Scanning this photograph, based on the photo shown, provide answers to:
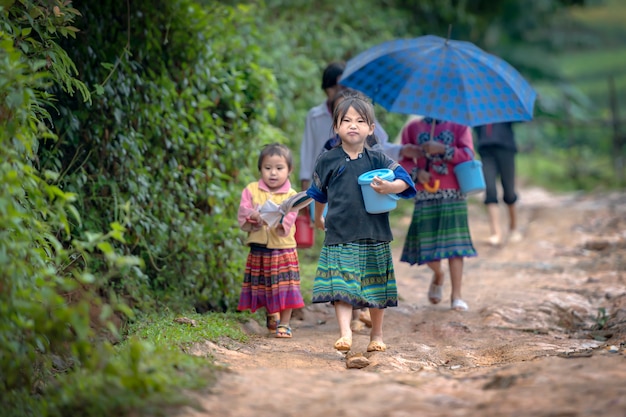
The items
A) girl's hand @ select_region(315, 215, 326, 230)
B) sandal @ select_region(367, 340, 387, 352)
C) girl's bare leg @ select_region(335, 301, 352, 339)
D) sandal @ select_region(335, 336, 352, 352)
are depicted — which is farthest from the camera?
girl's hand @ select_region(315, 215, 326, 230)

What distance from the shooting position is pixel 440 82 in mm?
6656

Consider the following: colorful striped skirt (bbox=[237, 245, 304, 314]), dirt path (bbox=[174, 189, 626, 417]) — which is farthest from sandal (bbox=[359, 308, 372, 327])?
colorful striped skirt (bbox=[237, 245, 304, 314])

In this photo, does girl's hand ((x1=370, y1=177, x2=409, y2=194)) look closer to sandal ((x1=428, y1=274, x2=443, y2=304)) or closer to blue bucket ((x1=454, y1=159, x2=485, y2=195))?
blue bucket ((x1=454, y1=159, x2=485, y2=195))

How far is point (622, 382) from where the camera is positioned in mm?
3799

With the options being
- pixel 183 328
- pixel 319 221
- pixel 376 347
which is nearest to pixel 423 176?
pixel 319 221

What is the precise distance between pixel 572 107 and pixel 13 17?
21697 millimetres

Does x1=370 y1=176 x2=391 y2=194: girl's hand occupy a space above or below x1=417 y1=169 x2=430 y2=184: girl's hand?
below

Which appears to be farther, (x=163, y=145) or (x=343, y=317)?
(x=163, y=145)

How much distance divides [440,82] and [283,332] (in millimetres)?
2278

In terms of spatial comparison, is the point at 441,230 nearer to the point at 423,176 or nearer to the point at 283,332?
the point at 423,176

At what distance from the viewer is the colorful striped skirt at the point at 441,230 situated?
691cm

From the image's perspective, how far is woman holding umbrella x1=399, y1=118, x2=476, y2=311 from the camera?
22.7ft

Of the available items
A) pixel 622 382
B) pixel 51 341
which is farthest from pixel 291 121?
pixel 622 382

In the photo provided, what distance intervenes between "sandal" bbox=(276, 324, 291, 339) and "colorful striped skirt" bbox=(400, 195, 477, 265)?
1478 mm
